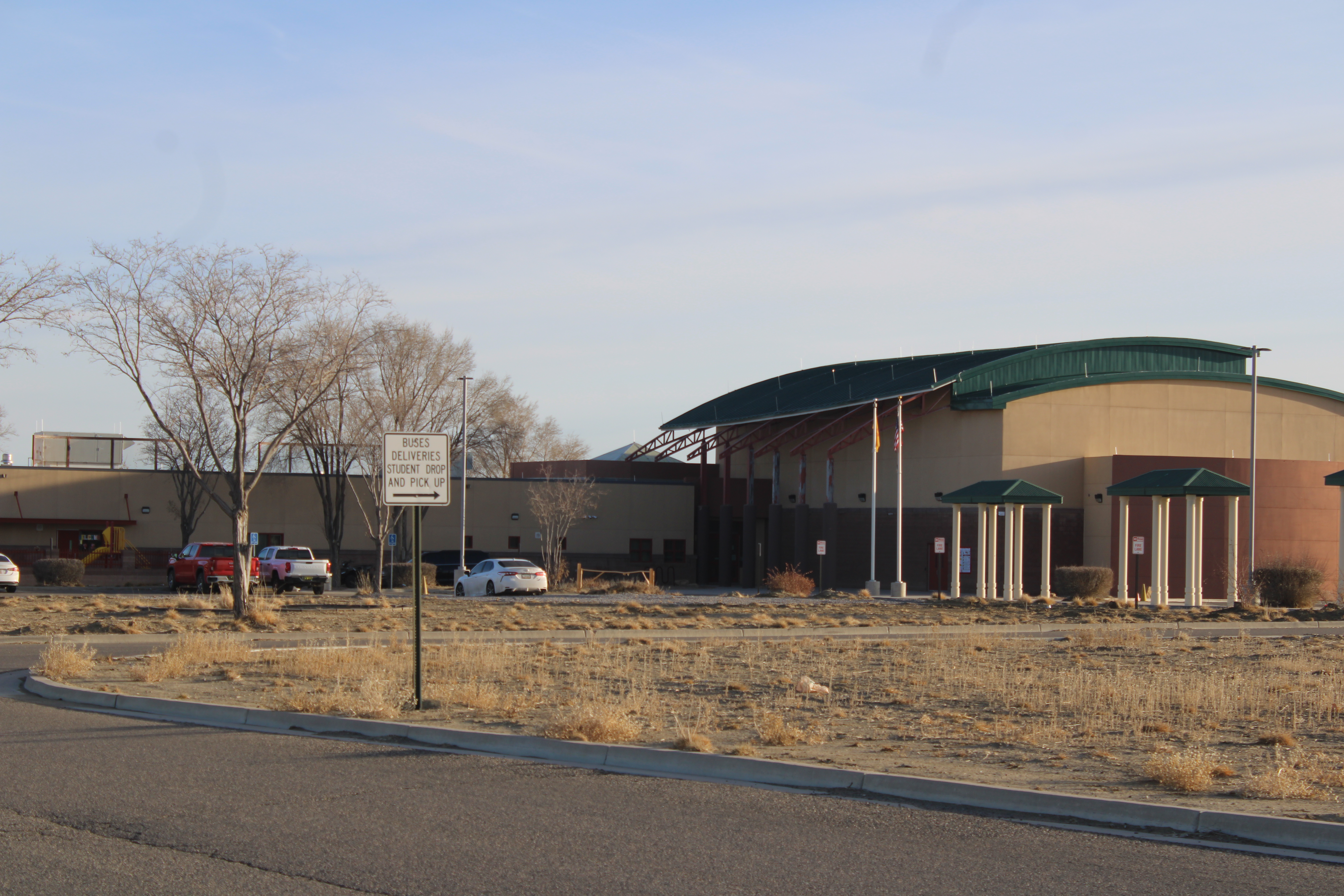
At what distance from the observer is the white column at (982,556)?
41406 mm

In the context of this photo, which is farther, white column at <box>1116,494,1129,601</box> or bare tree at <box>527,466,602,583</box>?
bare tree at <box>527,466,602,583</box>

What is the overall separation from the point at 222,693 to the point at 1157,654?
15.2 metres

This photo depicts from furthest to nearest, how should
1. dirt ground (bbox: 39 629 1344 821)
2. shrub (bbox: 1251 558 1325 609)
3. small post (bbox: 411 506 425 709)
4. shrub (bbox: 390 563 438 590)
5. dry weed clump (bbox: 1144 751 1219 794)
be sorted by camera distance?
shrub (bbox: 390 563 438 590) < shrub (bbox: 1251 558 1325 609) < small post (bbox: 411 506 425 709) < dirt ground (bbox: 39 629 1344 821) < dry weed clump (bbox: 1144 751 1219 794)

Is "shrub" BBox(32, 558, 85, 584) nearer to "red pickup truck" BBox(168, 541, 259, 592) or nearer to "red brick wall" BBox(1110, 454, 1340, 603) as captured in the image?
"red pickup truck" BBox(168, 541, 259, 592)

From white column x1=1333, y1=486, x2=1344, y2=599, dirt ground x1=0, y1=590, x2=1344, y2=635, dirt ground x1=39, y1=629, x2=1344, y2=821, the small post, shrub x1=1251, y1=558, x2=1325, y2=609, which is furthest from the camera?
shrub x1=1251, y1=558, x2=1325, y2=609

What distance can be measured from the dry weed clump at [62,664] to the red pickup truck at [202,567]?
21.7m

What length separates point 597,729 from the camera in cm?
1135

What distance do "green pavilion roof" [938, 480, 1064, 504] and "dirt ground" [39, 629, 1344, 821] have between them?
17037mm

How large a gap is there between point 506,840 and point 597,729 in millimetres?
3608

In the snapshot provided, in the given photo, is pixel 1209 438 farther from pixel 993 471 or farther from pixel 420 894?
pixel 420 894

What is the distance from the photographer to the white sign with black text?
13.1 metres

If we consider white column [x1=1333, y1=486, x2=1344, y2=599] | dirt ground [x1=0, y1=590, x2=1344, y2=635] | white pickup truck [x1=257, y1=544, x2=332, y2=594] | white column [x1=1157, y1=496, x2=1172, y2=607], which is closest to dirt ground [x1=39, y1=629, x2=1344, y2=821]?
dirt ground [x1=0, y1=590, x2=1344, y2=635]

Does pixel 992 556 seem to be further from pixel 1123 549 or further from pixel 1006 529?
pixel 1123 549

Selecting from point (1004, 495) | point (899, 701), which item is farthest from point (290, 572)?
point (899, 701)
